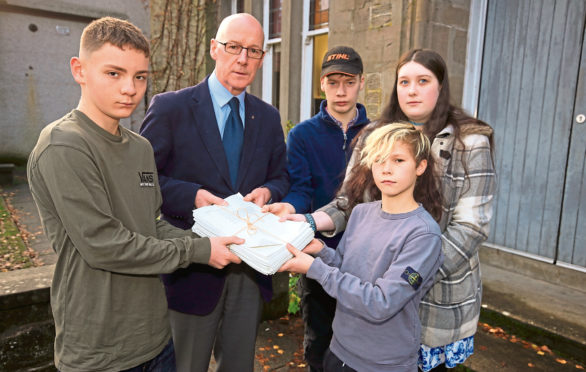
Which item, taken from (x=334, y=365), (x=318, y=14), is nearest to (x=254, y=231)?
(x=334, y=365)

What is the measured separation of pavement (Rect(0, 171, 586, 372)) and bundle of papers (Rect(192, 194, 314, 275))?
1.84 m

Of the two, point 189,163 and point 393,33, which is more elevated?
point 393,33

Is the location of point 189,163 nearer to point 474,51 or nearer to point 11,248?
point 11,248

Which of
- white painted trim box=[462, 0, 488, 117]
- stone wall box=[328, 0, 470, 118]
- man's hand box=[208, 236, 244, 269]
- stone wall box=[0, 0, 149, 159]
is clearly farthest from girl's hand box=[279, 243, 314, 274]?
stone wall box=[0, 0, 149, 159]

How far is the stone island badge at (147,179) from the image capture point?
1.80 meters

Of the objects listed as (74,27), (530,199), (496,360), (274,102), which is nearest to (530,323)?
(496,360)

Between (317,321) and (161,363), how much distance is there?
3.59ft

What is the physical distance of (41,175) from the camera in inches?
59.2

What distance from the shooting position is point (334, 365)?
1.89 metres

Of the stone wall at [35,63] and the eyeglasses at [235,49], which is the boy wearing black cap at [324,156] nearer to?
the eyeglasses at [235,49]

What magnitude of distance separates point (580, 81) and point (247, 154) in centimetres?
385

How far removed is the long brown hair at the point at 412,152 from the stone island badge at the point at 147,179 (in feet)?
3.24

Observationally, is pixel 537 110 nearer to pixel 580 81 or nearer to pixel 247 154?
pixel 580 81

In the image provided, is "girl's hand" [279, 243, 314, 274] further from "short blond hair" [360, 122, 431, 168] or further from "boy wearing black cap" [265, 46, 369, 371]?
"boy wearing black cap" [265, 46, 369, 371]
